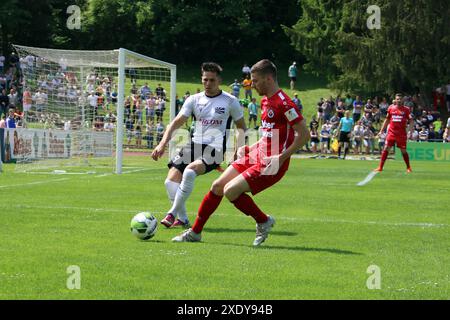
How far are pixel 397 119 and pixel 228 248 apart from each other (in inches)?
653

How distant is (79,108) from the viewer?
25.7 m

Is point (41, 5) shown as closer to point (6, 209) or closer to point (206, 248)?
point (6, 209)

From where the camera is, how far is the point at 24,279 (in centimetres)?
720

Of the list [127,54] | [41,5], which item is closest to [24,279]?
[127,54]

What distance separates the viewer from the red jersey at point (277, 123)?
920 cm

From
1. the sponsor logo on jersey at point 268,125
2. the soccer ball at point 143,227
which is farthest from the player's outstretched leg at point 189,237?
the sponsor logo on jersey at point 268,125

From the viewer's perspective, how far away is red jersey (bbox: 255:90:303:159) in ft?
30.2

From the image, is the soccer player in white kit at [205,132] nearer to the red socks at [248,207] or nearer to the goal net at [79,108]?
the red socks at [248,207]

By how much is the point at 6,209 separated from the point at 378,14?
1428 inches

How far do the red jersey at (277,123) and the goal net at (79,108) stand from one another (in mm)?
13934

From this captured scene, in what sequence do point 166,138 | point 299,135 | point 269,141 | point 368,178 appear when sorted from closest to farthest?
1. point 299,135
2. point 269,141
3. point 166,138
4. point 368,178

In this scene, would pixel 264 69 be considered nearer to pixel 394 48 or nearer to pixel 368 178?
pixel 368 178

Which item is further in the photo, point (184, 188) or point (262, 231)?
point (184, 188)

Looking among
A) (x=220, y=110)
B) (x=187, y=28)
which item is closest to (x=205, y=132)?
(x=220, y=110)
